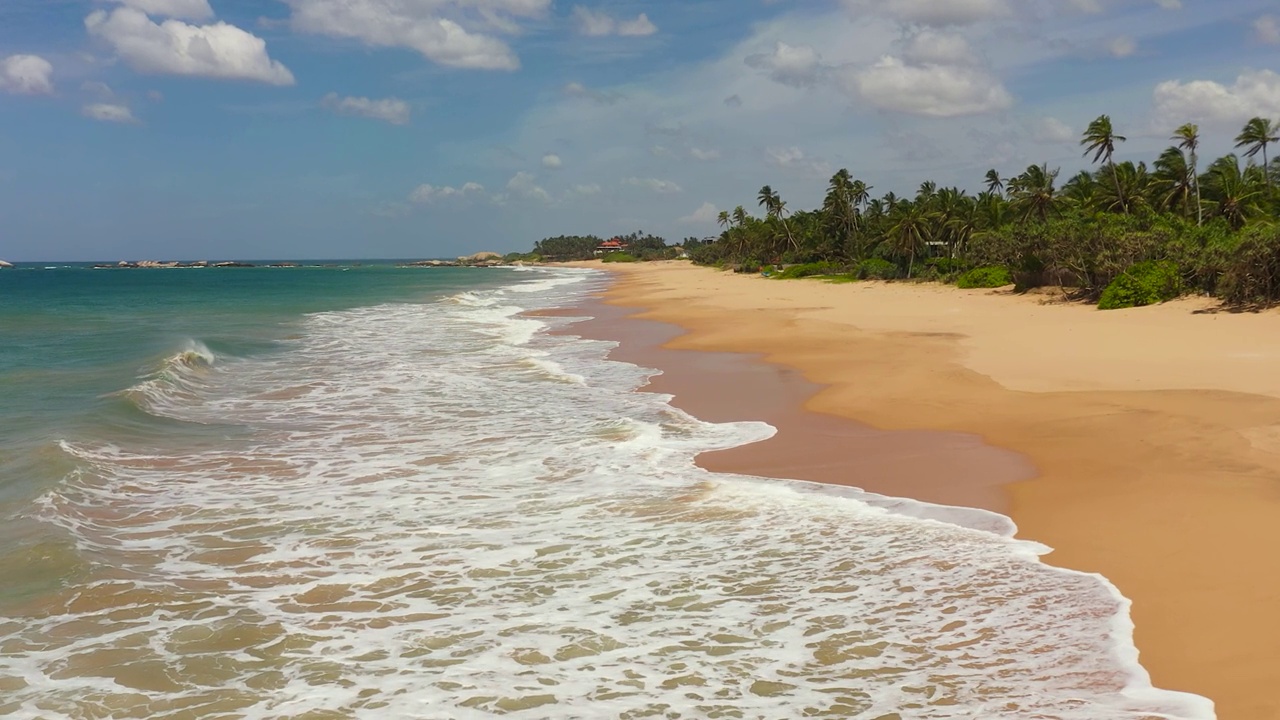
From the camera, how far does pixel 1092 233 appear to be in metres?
38.2

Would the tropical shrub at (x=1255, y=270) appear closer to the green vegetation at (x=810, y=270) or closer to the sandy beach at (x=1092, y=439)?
the sandy beach at (x=1092, y=439)

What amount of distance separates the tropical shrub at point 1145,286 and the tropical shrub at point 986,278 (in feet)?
50.9

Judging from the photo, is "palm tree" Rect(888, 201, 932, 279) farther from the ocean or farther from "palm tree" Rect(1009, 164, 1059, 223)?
the ocean

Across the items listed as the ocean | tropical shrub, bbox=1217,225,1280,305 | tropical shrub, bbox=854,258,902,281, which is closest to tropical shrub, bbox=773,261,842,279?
tropical shrub, bbox=854,258,902,281

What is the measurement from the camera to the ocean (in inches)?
239

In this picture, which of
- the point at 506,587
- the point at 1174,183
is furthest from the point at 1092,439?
the point at 1174,183

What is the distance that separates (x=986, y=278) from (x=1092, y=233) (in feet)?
47.4

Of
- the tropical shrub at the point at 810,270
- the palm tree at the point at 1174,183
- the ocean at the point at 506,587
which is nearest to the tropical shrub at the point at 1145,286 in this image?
the palm tree at the point at 1174,183

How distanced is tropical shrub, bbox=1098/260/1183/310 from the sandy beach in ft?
14.1

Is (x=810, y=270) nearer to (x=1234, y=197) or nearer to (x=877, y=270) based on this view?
(x=877, y=270)

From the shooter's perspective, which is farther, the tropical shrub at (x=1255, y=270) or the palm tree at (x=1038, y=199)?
the palm tree at (x=1038, y=199)

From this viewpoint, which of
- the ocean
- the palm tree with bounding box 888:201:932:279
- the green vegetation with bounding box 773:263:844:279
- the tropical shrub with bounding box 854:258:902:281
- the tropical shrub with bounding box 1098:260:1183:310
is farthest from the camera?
the green vegetation with bounding box 773:263:844:279

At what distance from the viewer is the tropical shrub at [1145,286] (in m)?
33.5

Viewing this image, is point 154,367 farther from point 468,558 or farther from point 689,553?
point 689,553
